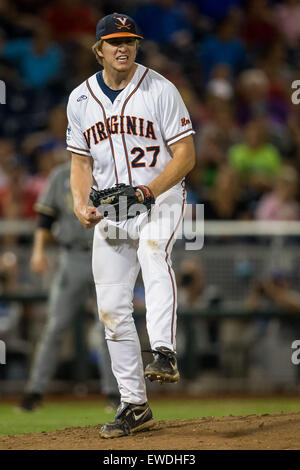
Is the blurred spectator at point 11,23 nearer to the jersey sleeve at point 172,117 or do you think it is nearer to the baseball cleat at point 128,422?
the jersey sleeve at point 172,117

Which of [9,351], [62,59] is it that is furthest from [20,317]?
[62,59]

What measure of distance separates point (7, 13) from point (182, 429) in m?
8.78

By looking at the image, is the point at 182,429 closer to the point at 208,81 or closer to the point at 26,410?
the point at 26,410

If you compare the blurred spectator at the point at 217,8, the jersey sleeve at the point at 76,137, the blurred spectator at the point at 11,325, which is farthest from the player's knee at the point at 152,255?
the blurred spectator at the point at 217,8

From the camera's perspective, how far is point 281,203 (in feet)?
33.1

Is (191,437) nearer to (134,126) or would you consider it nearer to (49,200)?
(134,126)

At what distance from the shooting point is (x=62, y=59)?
1204cm

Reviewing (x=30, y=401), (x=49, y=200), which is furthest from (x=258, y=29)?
(x=30, y=401)

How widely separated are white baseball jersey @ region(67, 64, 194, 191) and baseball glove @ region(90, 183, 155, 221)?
0.53ft

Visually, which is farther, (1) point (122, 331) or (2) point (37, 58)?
(2) point (37, 58)

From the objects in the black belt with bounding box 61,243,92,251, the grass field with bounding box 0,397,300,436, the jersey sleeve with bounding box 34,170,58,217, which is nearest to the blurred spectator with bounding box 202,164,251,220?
the grass field with bounding box 0,397,300,436

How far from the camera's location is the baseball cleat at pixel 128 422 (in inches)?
195

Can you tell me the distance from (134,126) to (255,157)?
624cm
